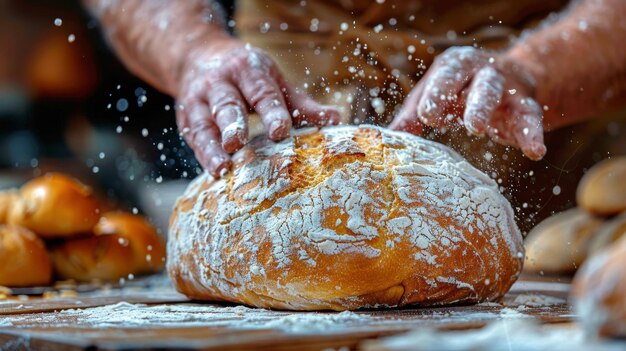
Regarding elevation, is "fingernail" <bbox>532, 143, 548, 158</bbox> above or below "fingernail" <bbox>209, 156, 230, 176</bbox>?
below

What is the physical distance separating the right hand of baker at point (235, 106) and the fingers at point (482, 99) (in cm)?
27

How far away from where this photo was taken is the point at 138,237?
242cm

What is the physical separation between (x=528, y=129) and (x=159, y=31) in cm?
116

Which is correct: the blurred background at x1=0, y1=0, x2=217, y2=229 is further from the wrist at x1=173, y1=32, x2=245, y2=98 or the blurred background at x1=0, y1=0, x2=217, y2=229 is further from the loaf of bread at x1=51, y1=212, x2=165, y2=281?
the wrist at x1=173, y1=32, x2=245, y2=98

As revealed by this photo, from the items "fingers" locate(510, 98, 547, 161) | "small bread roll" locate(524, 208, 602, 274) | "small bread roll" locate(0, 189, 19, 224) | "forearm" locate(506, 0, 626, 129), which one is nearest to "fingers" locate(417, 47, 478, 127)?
"fingers" locate(510, 98, 547, 161)

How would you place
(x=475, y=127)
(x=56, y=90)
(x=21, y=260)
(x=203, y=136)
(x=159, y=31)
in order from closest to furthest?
(x=475, y=127), (x=203, y=136), (x=21, y=260), (x=159, y=31), (x=56, y=90)

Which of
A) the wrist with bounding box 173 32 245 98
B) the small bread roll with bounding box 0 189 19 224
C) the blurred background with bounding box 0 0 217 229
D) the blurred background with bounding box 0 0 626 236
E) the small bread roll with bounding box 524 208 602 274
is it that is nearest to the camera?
the wrist with bounding box 173 32 245 98

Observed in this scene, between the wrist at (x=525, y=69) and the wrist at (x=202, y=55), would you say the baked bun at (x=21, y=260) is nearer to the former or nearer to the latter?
the wrist at (x=202, y=55)

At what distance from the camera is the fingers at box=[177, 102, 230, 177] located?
58.9 inches

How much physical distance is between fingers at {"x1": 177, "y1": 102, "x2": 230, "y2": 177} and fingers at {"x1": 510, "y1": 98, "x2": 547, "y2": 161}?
1.89 feet

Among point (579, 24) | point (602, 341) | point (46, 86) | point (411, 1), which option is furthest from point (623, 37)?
point (46, 86)

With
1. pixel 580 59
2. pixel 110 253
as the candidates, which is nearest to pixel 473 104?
pixel 580 59

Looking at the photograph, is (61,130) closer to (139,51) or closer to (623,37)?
(139,51)

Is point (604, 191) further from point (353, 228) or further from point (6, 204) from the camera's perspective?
point (6, 204)
